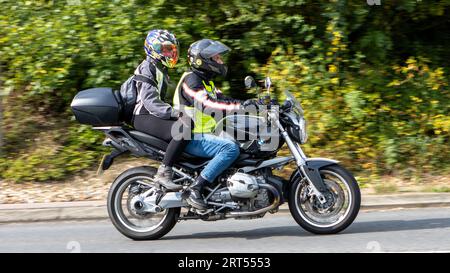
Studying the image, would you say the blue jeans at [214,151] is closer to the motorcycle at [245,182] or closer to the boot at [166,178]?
the motorcycle at [245,182]

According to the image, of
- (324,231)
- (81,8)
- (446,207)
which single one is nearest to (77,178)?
(81,8)

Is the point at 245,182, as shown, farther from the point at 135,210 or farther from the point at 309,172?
the point at 135,210

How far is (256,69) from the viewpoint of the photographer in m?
10.7

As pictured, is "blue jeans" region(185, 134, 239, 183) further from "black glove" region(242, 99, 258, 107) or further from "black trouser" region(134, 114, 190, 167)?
"black glove" region(242, 99, 258, 107)

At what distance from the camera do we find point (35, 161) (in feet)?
32.9

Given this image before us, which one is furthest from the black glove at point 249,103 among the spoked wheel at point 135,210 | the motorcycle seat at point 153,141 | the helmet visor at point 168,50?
the spoked wheel at point 135,210

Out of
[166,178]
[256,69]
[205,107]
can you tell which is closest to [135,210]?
[166,178]

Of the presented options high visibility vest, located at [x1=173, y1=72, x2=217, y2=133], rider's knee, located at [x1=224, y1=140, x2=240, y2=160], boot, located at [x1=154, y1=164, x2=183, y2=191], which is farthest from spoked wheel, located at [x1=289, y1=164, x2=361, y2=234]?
boot, located at [x1=154, y1=164, x2=183, y2=191]

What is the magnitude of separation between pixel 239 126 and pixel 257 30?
13.6 ft

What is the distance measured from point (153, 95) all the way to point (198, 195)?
1066 millimetres

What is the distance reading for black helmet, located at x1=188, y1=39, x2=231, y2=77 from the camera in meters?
7.00

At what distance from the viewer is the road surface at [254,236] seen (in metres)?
6.68

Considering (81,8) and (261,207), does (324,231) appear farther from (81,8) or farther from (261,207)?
(81,8)

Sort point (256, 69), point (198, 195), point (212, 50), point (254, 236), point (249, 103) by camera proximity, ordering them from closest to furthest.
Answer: point (249, 103)
point (198, 195)
point (212, 50)
point (254, 236)
point (256, 69)
